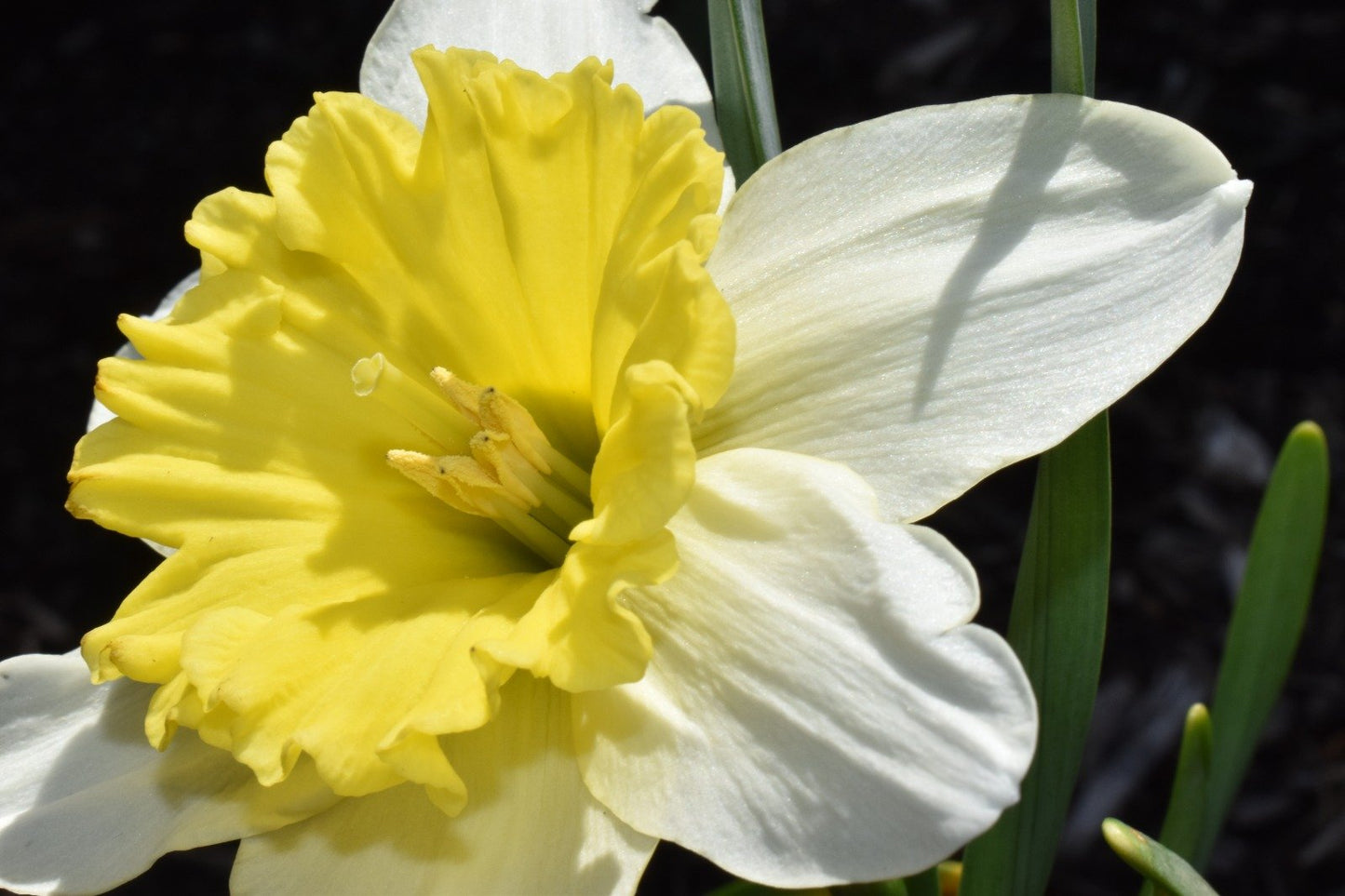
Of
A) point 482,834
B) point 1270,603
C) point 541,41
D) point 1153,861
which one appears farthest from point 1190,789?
point 541,41

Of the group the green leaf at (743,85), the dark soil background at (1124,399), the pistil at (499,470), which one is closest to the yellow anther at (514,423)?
the pistil at (499,470)

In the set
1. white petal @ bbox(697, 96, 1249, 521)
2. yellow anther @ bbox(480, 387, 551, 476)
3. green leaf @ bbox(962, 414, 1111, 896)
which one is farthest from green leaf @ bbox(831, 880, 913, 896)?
yellow anther @ bbox(480, 387, 551, 476)

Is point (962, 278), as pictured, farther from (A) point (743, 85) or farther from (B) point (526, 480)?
A: (B) point (526, 480)

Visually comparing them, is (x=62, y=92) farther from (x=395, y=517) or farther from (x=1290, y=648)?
(x=1290, y=648)

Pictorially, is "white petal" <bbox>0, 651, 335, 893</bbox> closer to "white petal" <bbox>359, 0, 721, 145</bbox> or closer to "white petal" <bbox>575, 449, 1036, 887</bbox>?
"white petal" <bbox>575, 449, 1036, 887</bbox>

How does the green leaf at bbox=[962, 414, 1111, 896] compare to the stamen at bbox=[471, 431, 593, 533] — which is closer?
the green leaf at bbox=[962, 414, 1111, 896]
